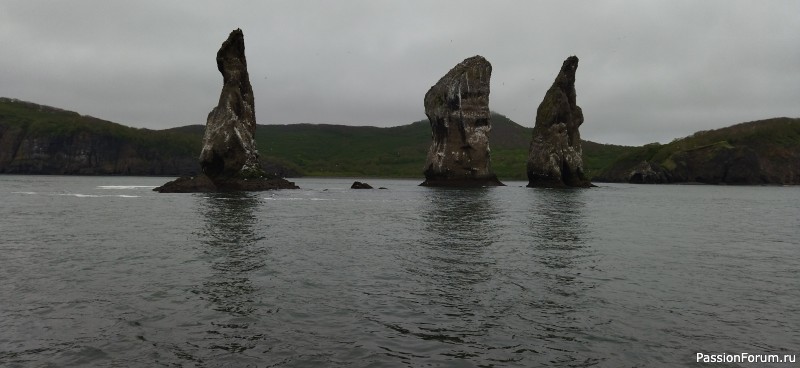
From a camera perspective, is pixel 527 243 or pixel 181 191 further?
pixel 181 191

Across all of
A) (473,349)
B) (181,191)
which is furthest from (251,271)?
(181,191)

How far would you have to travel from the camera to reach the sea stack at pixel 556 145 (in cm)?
10400

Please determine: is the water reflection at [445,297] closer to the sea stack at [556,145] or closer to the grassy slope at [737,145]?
the sea stack at [556,145]

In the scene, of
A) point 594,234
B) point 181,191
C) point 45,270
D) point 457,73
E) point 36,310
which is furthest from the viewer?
point 457,73

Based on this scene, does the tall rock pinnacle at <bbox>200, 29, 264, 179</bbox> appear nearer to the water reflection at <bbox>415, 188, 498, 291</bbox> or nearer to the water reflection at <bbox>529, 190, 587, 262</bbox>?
the water reflection at <bbox>415, 188, 498, 291</bbox>

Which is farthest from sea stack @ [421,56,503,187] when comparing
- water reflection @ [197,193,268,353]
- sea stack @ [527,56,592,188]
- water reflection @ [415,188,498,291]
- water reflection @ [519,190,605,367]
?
water reflection @ [197,193,268,353]

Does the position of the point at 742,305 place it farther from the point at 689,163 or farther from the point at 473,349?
the point at 689,163

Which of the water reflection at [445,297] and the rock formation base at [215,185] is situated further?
the rock formation base at [215,185]

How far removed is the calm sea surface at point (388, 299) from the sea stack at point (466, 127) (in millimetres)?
79066

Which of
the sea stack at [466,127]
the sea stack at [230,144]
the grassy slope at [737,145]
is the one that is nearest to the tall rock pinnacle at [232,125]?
the sea stack at [230,144]

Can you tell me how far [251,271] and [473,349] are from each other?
9.76m

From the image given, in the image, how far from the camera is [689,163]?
553 ft

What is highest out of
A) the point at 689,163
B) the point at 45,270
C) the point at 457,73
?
the point at 457,73

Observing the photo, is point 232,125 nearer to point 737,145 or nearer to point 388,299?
point 388,299
